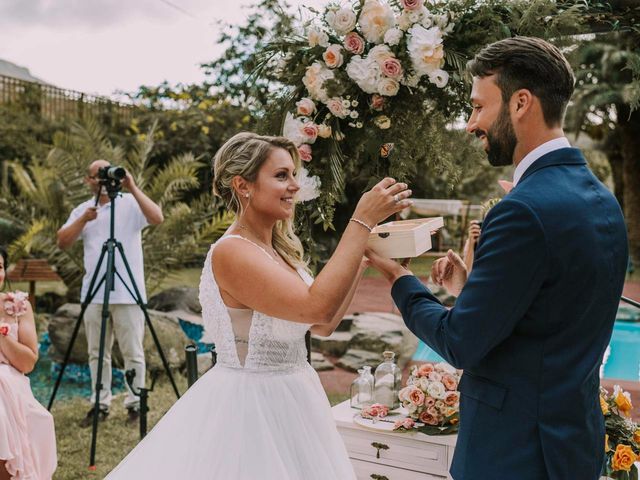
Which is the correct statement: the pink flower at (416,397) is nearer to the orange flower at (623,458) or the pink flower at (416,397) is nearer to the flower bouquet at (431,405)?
the flower bouquet at (431,405)

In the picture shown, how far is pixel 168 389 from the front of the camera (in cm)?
670

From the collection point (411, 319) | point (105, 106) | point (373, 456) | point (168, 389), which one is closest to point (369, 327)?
point (168, 389)

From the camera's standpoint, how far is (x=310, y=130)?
283cm

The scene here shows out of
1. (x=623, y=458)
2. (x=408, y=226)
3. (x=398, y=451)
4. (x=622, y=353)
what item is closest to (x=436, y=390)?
(x=398, y=451)

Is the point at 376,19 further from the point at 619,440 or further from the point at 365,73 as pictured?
the point at 619,440

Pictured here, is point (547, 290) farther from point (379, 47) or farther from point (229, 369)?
point (379, 47)

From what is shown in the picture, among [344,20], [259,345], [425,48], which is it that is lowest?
[259,345]

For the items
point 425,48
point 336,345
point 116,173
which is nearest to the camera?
point 425,48

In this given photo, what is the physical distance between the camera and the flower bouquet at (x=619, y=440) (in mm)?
2719

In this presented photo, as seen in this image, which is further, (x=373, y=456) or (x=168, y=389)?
(x=168, y=389)

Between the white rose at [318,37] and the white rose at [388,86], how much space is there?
0.31 meters

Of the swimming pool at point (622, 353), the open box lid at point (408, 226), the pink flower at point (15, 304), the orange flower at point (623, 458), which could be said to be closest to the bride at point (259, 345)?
the open box lid at point (408, 226)

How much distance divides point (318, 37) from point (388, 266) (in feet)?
4.16

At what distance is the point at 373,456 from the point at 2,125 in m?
14.3
